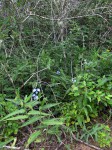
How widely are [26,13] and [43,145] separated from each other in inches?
62.5

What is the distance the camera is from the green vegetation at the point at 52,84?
2131 millimetres

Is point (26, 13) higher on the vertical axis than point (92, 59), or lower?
higher

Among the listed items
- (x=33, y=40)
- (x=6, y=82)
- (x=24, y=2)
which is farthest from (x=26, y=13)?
(x=6, y=82)

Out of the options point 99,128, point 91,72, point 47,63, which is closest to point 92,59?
point 91,72

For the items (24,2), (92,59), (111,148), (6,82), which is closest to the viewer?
(111,148)

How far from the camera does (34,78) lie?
8.30ft

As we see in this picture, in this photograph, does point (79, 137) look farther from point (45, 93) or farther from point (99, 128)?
point (45, 93)

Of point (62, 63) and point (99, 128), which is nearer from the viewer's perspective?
point (99, 128)

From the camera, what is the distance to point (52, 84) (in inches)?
94.6

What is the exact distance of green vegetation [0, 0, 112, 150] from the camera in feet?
6.99

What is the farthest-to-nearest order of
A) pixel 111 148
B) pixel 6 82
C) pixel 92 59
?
1. pixel 92 59
2. pixel 6 82
3. pixel 111 148

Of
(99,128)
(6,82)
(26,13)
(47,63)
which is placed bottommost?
(99,128)

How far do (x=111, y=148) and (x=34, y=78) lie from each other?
939 mm

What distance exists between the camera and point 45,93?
8.23 feet
